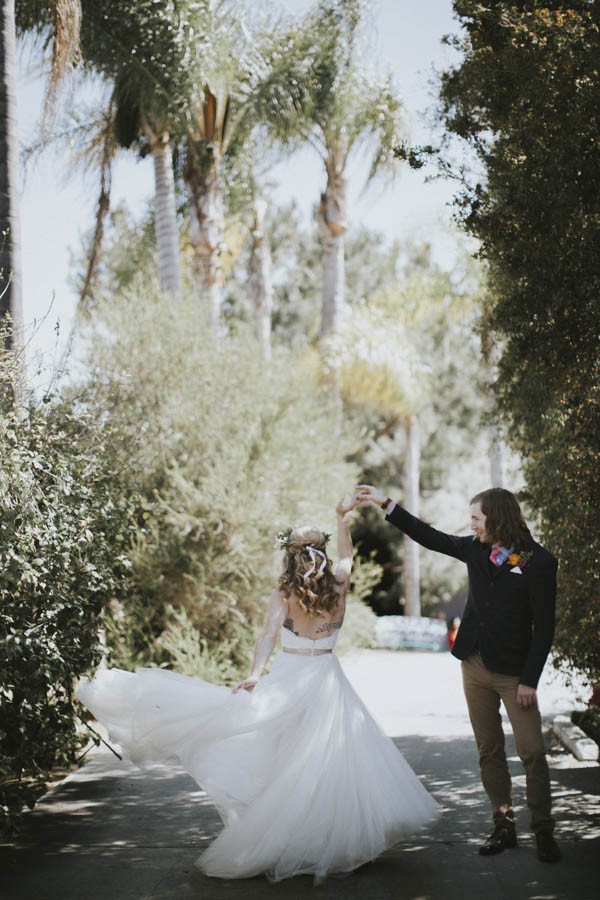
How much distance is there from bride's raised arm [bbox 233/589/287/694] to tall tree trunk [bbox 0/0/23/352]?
3984 millimetres

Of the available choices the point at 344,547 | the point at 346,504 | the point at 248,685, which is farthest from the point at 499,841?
the point at 346,504

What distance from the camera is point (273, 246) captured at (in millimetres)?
39719

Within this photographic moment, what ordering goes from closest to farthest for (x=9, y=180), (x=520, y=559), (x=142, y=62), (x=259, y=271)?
(x=520, y=559)
(x=9, y=180)
(x=142, y=62)
(x=259, y=271)

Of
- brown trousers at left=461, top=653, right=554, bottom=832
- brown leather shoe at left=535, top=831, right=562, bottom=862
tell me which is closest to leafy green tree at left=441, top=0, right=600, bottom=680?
brown trousers at left=461, top=653, right=554, bottom=832

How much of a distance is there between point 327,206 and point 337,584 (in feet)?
61.4

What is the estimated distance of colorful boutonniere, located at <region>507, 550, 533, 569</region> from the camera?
5.45 m

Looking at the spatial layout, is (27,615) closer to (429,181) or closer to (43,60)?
(429,181)

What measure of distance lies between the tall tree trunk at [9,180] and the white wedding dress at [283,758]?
4060 mm

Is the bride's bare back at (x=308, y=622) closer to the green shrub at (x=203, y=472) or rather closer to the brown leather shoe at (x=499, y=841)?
the brown leather shoe at (x=499, y=841)

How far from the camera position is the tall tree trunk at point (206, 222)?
744 inches

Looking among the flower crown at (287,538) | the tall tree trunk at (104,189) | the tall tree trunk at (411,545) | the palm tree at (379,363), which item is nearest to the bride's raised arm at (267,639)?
the flower crown at (287,538)

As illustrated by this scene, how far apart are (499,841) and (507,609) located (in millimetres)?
1328

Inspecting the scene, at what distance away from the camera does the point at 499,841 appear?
5586 mm

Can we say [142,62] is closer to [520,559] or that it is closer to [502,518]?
[502,518]
